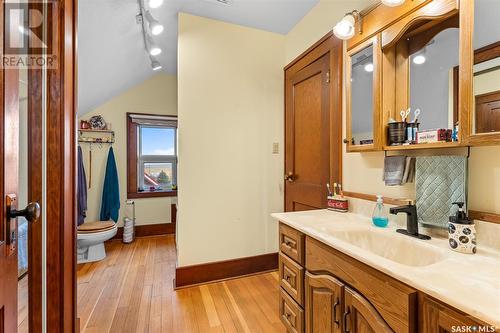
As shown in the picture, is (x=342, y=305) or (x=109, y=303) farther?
(x=109, y=303)

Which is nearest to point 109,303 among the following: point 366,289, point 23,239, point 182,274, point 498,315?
point 182,274

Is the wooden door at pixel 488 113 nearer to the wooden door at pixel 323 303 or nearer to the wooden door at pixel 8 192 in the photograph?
the wooden door at pixel 323 303

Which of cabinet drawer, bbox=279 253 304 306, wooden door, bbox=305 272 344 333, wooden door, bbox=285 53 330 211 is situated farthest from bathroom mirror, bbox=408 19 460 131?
cabinet drawer, bbox=279 253 304 306

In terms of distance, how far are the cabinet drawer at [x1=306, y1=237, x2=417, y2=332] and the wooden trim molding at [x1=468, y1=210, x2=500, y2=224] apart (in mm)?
555

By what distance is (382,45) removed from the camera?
4.30ft

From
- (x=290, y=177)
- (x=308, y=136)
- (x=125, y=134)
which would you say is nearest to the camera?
(x=308, y=136)

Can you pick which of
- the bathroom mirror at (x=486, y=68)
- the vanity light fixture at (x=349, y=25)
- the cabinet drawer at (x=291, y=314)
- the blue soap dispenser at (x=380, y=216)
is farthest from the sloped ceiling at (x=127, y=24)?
the cabinet drawer at (x=291, y=314)

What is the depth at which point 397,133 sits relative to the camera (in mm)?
1268

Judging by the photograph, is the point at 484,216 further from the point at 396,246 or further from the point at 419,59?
the point at 419,59

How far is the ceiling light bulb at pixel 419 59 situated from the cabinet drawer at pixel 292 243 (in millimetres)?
1124

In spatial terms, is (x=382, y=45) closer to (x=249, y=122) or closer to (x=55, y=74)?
(x=249, y=122)

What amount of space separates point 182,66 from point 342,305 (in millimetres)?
2156

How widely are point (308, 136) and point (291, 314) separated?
4.65 ft

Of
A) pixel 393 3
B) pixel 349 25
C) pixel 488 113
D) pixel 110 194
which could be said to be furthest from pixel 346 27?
pixel 110 194
